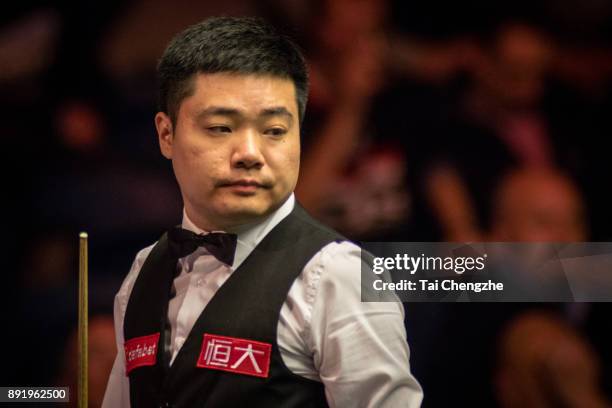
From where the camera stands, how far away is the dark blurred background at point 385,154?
A: 234 cm

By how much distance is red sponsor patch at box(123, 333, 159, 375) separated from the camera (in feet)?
6.63

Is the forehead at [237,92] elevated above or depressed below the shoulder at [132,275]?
above

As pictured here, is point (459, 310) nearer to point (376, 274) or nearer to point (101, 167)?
point (376, 274)

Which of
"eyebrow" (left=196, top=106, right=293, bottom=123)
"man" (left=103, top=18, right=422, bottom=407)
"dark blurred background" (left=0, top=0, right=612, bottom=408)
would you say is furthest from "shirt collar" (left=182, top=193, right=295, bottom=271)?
"dark blurred background" (left=0, top=0, right=612, bottom=408)

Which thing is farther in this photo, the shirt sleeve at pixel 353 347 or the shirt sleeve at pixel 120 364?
the shirt sleeve at pixel 120 364

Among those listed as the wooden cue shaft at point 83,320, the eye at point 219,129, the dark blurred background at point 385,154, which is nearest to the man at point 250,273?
the eye at point 219,129

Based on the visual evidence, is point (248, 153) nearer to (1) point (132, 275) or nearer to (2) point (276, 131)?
(2) point (276, 131)

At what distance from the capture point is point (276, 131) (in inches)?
77.2

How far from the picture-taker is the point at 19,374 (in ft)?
8.04

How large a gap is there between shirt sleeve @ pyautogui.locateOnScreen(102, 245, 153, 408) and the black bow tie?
23cm

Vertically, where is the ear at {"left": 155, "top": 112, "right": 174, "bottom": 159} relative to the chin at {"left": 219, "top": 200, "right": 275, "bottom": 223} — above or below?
above

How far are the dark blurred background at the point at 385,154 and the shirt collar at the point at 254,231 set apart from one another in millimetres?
340

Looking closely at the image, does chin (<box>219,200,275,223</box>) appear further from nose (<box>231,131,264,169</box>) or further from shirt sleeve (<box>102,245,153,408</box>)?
shirt sleeve (<box>102,245,153,408</box>)

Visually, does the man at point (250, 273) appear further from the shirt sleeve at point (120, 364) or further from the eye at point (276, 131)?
the shirt sleeve at point (120, 364)
